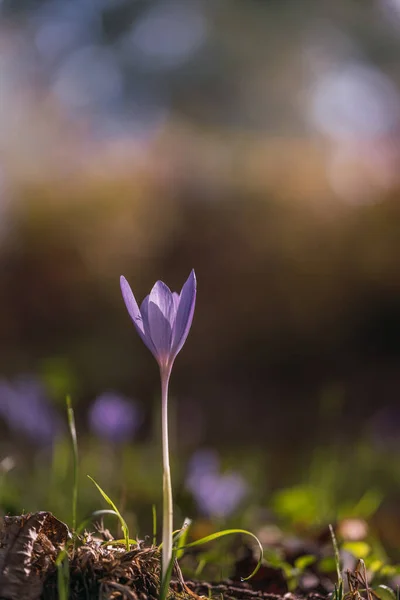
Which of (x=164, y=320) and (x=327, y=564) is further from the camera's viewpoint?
(x=327, y=564)

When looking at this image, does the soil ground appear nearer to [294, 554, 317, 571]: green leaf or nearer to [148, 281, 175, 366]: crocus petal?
[148, 281, 175, 366]: crocus petal

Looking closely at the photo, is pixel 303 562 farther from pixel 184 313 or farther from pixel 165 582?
pixel 184 313

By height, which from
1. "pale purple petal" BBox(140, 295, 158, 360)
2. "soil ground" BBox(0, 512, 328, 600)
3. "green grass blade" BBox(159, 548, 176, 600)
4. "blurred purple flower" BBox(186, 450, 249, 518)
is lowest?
"blurred purple flower" BBox(186, 450, 249, 518)

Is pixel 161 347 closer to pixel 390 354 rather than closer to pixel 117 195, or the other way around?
pixel 390 354

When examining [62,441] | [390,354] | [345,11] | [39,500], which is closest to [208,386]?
[390,354]

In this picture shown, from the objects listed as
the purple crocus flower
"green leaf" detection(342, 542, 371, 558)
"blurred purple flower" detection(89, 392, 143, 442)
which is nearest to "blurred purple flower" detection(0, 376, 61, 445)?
"blurred purple flower" detection(89, 392, 143, 442)

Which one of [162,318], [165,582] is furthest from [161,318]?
[165,582]

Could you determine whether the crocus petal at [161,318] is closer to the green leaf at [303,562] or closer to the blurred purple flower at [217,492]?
the green leaf at [303,562]

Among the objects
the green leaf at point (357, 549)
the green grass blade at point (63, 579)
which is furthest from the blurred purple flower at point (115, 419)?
the green grass blade at point (63, 579)
